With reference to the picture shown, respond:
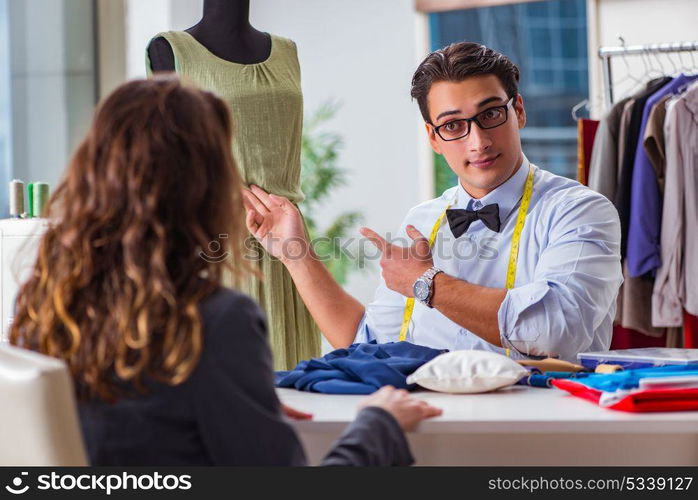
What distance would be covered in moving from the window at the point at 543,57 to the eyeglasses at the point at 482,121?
3088mm

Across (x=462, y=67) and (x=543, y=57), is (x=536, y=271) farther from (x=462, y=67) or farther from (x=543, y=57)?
(x=543, y=57)

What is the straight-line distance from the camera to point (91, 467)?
3.34 ft

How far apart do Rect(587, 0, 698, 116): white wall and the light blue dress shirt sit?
2240mm

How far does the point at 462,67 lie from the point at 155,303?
1.37 meters

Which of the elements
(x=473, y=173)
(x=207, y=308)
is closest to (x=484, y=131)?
(x=473, y=173)

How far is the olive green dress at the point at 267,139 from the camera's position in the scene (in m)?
2.18

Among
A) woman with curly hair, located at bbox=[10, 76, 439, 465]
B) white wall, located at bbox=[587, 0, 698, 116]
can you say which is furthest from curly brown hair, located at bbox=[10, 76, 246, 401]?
white wall, located at bbox=[587, 0, 698, 116]

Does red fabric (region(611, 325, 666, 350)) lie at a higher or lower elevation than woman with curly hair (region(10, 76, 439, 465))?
lower

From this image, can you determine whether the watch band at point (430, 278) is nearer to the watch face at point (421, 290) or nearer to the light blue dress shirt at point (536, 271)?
the watch face at point (421, 290)

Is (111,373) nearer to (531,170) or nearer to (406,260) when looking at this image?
(406,260)

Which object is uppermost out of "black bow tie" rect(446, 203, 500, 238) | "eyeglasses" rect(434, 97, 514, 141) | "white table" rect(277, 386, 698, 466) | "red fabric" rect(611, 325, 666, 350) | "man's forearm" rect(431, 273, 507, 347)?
"eyeglasses" rect(434, 97, 514, 141)

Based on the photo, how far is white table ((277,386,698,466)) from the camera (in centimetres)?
123

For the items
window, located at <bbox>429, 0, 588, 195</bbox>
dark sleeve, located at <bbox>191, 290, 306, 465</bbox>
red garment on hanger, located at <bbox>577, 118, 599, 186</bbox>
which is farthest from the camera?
window, located at <bbox>429, 0, 588, 195</bbox>

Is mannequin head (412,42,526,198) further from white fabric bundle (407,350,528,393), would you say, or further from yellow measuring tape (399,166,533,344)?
white fabric bundle (407,350,528,393)
